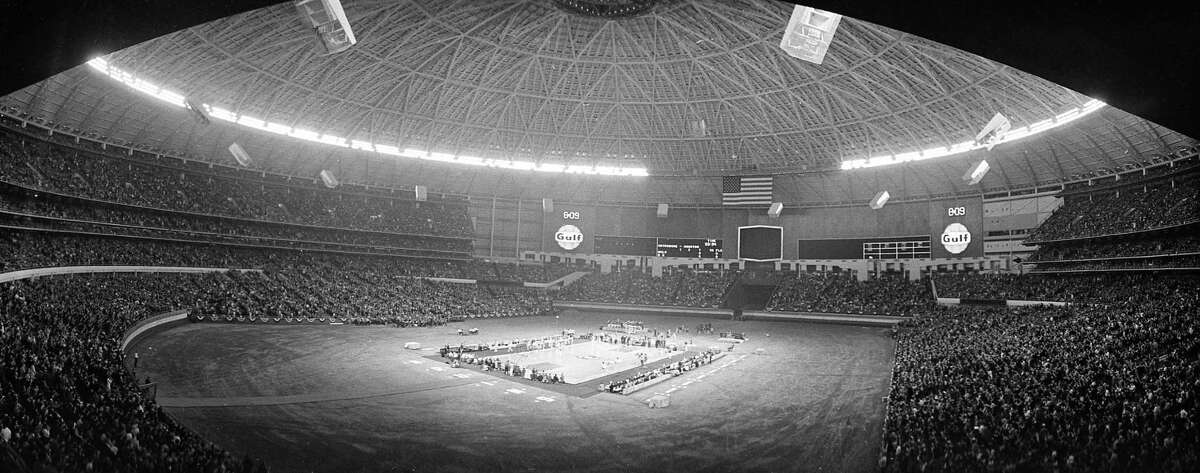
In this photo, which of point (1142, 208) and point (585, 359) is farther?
point (1142, 208)

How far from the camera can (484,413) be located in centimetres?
2364

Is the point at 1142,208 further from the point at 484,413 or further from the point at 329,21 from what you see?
the point at 329,21

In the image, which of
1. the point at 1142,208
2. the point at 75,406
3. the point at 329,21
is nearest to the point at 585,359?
the point at 329,21

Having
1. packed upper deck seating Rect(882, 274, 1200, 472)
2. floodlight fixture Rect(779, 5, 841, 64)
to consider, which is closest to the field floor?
packed upper deck seating Rect(882, 274, 1200, 472)

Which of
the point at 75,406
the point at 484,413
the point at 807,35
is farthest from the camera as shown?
the point at 807,35

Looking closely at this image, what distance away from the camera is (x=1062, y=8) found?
201 inches

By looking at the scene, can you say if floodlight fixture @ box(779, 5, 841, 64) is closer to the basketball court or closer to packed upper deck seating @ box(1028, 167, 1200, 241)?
the basketball court

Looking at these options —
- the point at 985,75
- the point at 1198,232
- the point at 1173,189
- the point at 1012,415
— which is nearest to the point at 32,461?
the point at 1012,415

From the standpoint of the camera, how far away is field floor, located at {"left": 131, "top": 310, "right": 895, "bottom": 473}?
59.8ft

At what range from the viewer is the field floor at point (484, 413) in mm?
18234

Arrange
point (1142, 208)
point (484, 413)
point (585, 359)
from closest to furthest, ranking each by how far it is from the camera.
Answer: point (484, 413), point (585, 359), point (1142, 208)

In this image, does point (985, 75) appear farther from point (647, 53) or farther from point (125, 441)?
point (125, 441)

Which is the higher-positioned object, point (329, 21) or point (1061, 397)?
point (329, 21)

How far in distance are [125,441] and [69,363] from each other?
8.63 meters
